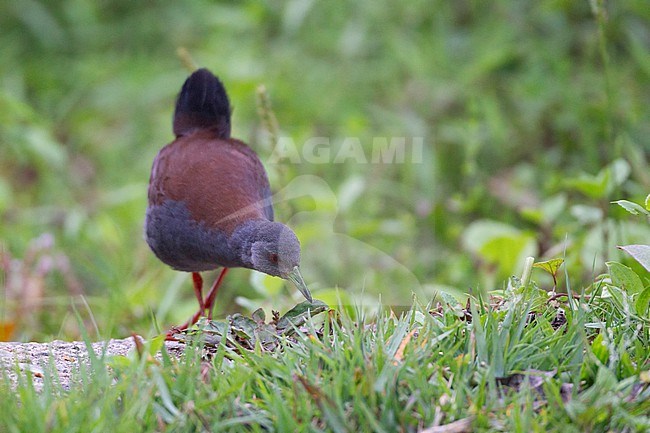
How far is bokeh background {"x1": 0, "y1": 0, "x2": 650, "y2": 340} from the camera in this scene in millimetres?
5258

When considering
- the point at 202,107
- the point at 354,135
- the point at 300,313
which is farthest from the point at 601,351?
the point at 354,135

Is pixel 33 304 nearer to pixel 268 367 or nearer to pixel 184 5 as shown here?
pixel 268 367

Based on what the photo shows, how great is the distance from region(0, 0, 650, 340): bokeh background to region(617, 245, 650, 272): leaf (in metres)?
1.96

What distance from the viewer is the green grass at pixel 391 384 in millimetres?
2193

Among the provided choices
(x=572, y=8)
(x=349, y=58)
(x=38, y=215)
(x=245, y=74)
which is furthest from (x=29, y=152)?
(x=572, y=8)

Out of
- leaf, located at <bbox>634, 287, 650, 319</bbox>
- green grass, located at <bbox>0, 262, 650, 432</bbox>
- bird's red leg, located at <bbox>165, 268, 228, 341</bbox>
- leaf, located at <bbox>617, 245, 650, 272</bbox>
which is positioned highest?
leaf, located at <bbox>617, 245, 650, 272</bbox>

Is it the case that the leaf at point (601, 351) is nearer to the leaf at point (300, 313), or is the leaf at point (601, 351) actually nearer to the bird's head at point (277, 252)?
the leaf at point (300, 313)

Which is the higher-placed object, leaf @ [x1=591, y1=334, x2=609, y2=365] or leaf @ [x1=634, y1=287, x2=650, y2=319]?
leaf @ [x1=634, y1=287, x2=650, y2=319]

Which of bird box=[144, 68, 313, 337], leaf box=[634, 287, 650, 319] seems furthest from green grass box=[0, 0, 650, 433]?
bird box=[144, 68, 313, 337]

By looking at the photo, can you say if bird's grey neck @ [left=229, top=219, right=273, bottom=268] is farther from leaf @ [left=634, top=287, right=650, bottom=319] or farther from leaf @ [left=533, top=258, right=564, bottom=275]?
leaf @ [left=634, top=287, right=650, bottom=319]

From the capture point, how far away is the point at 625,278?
276cm

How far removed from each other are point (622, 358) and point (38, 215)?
202 inches

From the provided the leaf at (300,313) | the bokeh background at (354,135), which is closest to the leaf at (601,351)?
the leaf at (300,313)

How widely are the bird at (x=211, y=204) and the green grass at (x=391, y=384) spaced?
0.80 meters
